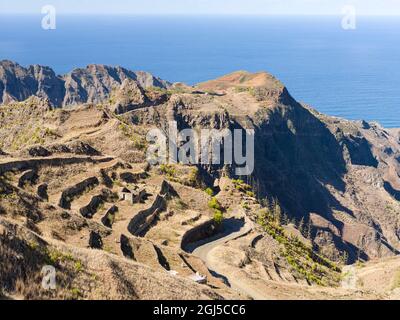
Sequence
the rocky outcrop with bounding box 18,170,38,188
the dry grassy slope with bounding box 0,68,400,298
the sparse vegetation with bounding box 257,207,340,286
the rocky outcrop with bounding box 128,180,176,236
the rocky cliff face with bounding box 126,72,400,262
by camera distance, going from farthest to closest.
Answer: the rocky cliff face with bounding box 126,72,400,262 → the sparse vegetation with bounding box 257,207,340,286 → the rocky outcrop with bounding box 128,180,176,236 → the rocky outcrop with bounding box 18,170,38,188 → the dry grassy slope with bounding box 0,68,400,298

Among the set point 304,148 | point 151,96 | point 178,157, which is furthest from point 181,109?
point 304,148

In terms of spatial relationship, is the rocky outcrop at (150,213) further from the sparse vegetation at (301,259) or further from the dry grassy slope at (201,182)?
the sparse vegetation at (301,259)

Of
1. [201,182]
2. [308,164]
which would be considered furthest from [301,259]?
[308,164]

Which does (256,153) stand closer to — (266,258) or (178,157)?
(178,157)

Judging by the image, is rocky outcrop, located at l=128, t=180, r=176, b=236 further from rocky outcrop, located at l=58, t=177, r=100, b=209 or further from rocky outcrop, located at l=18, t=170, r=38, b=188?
rocky outcrop, located at l=18, t=170, r=38, b=188

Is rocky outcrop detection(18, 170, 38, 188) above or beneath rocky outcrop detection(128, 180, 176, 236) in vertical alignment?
above

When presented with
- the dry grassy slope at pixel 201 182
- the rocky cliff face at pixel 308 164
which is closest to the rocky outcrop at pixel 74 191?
the dry grassy slope at pixel 201 182

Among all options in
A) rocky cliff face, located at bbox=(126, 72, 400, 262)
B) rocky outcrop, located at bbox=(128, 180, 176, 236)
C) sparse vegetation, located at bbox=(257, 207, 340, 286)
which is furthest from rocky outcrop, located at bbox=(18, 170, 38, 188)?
rocky cliff face, located at bbox=(126, 72, 400, 262)

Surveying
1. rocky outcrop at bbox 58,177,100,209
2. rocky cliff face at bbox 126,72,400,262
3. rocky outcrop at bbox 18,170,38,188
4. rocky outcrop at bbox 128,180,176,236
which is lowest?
rocky cliff face at bbox 126,72,400,262
